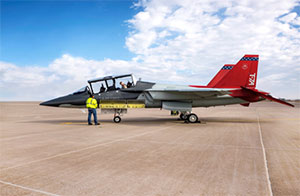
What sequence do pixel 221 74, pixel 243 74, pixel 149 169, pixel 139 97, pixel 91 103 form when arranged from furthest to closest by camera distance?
pixel 221 74
pixel 243 74
pixel 139 97
pixel 91 103
pixel 149 169

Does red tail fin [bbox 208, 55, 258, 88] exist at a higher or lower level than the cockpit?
higher

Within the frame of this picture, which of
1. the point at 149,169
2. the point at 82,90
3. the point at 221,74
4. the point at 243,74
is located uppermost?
the point at 221,74

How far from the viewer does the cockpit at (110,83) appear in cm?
1203

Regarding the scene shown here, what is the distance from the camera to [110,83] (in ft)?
39.7

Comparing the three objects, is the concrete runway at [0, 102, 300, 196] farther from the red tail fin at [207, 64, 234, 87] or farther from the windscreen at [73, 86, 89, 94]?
the red tail fin at [207, 64, 234, 87]

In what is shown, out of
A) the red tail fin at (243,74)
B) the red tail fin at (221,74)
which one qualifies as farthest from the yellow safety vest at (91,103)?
the red tail fin at (221,74)

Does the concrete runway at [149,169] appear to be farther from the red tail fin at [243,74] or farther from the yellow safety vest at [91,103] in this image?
the red tail fin at [243,74]

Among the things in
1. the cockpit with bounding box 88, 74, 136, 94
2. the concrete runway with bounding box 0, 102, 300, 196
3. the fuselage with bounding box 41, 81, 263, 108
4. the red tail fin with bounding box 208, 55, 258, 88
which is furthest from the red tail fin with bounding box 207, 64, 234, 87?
the concrete runway with bounding box 0, 102, 300, 196

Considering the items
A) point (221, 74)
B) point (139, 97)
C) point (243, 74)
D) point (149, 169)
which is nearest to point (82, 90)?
point (139, 97)

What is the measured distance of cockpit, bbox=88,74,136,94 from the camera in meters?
12.0

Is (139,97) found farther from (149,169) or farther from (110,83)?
(149,169)

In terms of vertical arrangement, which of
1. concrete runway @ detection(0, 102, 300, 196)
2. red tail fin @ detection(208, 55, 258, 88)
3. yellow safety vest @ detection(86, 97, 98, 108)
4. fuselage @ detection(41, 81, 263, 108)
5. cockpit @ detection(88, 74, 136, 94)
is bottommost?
concrete runway @ detection(0, 102, 300, 196)

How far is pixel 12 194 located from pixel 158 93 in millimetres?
9581

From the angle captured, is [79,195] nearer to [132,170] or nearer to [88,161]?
[132,170]
